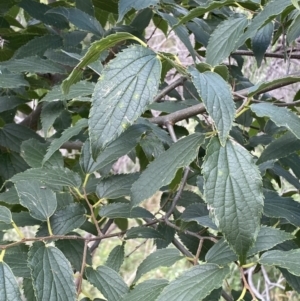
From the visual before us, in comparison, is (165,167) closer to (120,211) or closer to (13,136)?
(120,211)

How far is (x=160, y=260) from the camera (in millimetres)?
512

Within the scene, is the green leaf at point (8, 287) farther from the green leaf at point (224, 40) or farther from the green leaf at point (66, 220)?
the green leaf at point (224, 40)

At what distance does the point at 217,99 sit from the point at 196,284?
0.17m

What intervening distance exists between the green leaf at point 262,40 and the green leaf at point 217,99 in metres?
0.27

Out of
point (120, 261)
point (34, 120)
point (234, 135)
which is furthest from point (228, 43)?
point (34, 120)

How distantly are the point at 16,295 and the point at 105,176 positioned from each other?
23 cm

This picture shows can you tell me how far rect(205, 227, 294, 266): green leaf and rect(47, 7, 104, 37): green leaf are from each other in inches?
17.8

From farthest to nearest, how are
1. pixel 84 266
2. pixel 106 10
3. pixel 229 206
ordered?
1. pixel 106 10
2. pixel 84 266
3. pixel 229 206

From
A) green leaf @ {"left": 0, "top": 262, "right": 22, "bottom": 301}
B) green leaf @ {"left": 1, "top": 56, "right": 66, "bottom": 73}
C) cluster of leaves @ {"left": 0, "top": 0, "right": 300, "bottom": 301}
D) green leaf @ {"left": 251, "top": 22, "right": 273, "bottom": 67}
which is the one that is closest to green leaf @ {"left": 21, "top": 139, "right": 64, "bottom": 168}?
cluster of leaves @ {"left": 0, "top": 0, "right": 300, "bottom": 301}

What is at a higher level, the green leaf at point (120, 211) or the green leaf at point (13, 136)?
the green leaf at point (13, 136)

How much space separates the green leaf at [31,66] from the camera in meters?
0.69

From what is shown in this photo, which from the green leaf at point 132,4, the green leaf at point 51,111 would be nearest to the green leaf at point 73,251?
the green leaf at point 51,111

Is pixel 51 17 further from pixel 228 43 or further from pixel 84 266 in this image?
pixel 84 266

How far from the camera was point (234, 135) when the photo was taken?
29.2 inches
